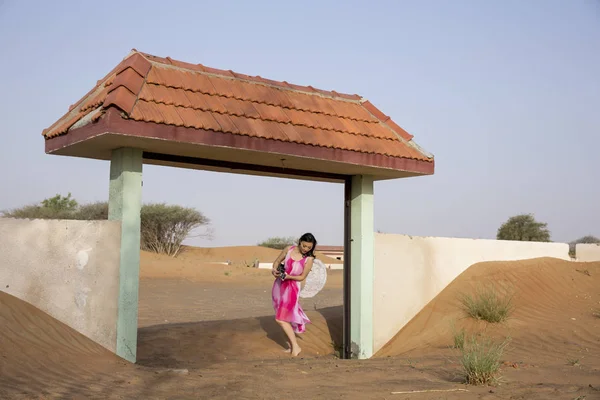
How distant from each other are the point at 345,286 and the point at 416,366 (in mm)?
3318

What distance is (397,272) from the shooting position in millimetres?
11906

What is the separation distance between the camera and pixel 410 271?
12.1 m

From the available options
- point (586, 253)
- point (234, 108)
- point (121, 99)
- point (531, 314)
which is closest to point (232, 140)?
point (234, 108)

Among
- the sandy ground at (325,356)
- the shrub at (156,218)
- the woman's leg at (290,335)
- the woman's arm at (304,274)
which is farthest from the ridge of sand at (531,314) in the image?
the shrub at (156,218)

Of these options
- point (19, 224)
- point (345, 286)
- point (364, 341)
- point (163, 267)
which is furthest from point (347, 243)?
point (163, 267)

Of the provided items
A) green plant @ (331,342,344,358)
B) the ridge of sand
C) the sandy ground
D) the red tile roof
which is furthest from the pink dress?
the red tile roof

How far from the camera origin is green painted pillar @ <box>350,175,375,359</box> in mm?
11297

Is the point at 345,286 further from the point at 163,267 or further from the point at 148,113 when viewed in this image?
the point at 163,267

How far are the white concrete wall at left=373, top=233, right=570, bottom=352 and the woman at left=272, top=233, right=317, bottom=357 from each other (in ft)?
4.76

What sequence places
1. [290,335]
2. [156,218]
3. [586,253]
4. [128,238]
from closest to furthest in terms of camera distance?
[128,238]
[290,335]
[586,253]
[156,218]

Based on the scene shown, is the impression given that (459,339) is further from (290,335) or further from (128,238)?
(128,238)

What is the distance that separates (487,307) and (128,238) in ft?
19.4

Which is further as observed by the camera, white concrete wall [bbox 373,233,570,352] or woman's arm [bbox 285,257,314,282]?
white concrete wall [bbox 373,233,570,352]

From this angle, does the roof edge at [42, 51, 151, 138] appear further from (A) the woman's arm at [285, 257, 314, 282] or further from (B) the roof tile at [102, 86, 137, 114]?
(A) the woman's arm at [285, 257, 314, 282]
